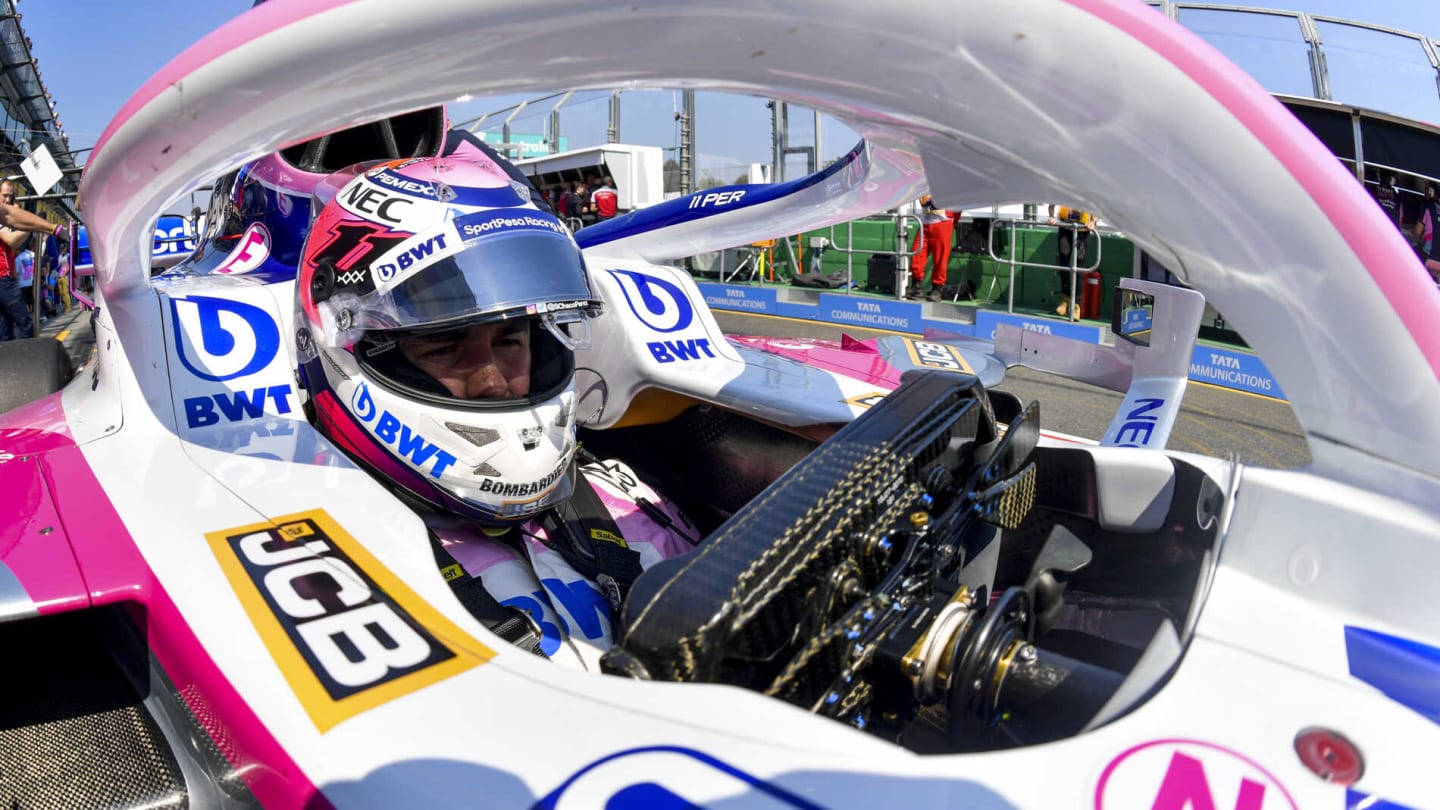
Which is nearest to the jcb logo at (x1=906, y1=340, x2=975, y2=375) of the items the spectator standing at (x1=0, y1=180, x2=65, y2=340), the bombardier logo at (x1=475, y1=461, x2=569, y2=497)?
the bombardier logo at (x1=475, y1=461, x2=569, y2=497)

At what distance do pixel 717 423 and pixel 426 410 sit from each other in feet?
3.05

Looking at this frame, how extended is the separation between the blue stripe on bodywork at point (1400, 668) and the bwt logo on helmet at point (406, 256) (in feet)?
4.92

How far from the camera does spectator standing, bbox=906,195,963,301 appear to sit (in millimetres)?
10516

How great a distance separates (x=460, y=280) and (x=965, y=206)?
0.97 meters

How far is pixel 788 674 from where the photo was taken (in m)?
0.98

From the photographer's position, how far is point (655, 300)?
105 inches

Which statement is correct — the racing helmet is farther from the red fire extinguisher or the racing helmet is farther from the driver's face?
the red fire extinguisher

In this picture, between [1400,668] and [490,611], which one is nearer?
[1400,668]

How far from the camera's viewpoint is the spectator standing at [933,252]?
1052cm

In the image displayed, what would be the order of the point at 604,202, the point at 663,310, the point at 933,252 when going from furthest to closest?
the point at 604,202 < the point at 933,252 < the point at 663,310

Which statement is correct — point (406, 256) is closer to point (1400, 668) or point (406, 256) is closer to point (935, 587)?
point (935, 587)

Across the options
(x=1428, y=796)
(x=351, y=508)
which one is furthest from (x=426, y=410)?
(x=1428, y=796)

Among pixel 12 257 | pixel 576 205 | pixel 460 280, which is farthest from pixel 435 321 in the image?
pixel 576 205

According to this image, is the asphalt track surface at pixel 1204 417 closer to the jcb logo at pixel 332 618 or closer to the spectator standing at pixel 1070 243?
the spectator standing at pixel 1070 243
